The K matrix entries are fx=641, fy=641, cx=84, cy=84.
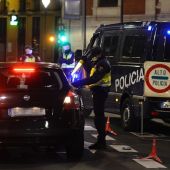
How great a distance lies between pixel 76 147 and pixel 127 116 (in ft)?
14.3

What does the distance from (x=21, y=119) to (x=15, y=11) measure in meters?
52.2

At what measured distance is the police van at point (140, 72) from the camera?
12.8 meters

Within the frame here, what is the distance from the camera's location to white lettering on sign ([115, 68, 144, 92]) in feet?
43.4

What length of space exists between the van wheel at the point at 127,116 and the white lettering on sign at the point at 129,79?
0.35 meters

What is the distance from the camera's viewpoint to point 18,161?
9555mm

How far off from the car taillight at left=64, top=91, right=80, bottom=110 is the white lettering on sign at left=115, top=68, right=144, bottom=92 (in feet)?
12.6

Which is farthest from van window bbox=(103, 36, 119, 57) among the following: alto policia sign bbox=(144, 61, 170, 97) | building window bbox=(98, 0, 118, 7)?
building window bbox=(98, 0, 118, 7)

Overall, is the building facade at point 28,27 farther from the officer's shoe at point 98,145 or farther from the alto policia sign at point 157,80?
the officer's shoe at point 98,145

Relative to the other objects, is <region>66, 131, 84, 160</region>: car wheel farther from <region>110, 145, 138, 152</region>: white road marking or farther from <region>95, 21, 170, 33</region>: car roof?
<region>95, 21, 170, 33</region>: car roof

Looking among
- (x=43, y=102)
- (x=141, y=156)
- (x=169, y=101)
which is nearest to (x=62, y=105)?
(x=43, y=102)

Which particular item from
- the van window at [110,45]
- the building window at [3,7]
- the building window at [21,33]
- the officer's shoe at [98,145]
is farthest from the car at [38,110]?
the building window at [3,7]

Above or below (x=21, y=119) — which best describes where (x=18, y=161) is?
below

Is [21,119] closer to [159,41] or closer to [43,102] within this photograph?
[43,102]

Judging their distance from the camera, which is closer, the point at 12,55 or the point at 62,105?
the point at 62,105
